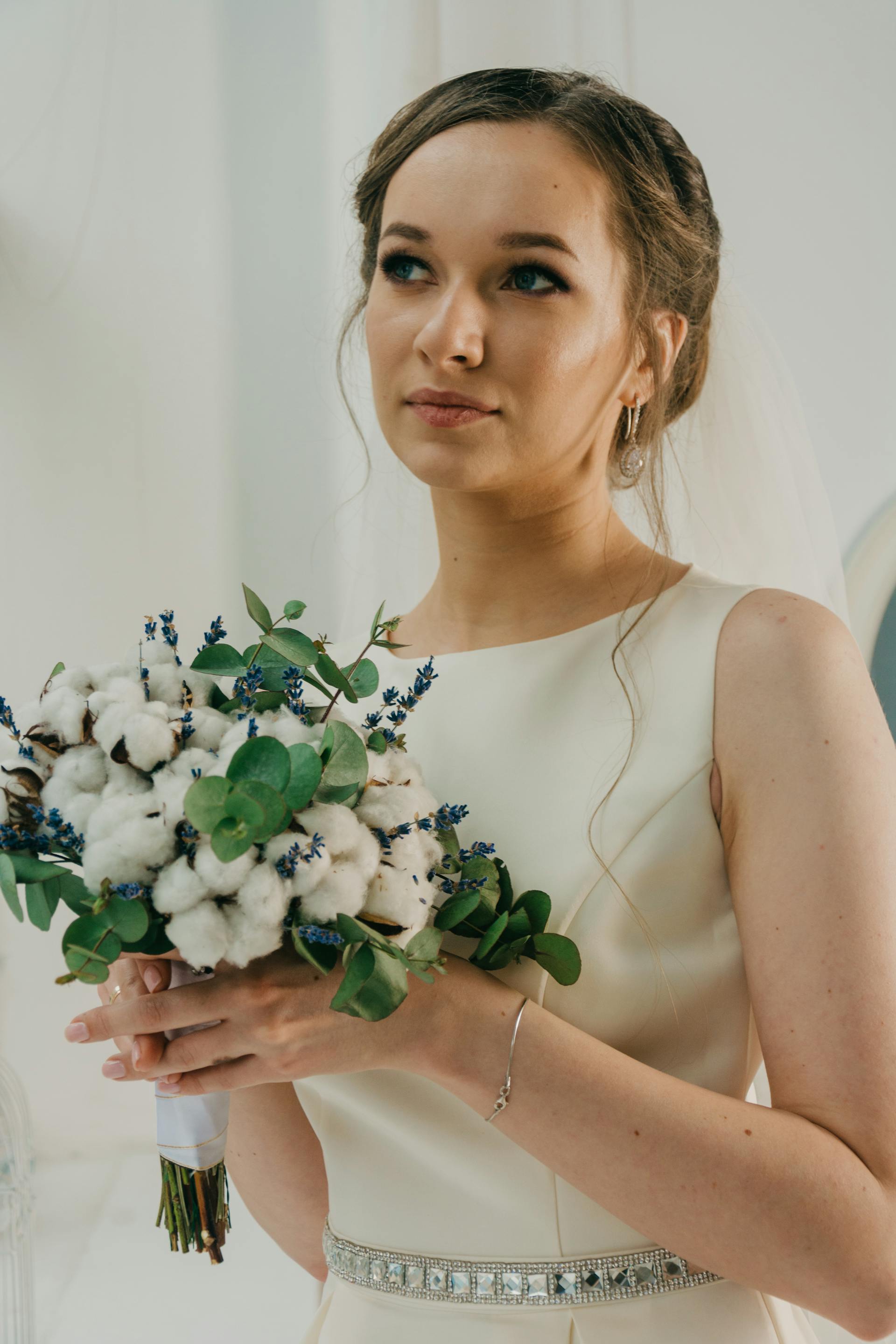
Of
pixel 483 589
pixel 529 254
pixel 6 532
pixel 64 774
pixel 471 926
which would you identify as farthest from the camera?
pixel 6 532

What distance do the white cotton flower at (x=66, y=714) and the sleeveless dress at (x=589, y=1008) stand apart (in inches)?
14.2

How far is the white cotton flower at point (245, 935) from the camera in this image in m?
0.65

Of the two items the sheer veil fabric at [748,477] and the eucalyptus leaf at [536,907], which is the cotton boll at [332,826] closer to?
the eucalyptus leaf at [536,907]

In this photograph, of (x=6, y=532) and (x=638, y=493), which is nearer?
(x=638, y=493)

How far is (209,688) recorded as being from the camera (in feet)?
2.68

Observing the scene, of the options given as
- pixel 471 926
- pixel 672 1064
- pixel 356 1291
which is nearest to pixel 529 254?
pixel 471 926

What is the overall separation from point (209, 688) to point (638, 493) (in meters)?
0.58

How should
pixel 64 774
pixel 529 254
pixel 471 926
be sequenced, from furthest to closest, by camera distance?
1. pixel 529 254
2. pixel 471 926
3. pixel 64 774

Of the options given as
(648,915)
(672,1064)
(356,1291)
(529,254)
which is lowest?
(356,1291)

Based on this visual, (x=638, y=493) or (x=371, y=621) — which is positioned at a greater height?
(x=638, y=493)

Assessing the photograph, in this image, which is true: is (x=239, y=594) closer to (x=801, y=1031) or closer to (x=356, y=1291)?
(x=356, y=1291)

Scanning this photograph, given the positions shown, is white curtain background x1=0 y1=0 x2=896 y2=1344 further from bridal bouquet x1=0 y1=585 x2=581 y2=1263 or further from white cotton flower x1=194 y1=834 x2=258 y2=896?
white cotton flower x1=194 y1=834 x2=258 y2=896

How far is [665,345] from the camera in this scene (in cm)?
111

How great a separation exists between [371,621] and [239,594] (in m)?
0.38
